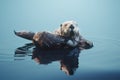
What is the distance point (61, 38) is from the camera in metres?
2.15

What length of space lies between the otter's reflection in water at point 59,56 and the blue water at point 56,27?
3 centimetres

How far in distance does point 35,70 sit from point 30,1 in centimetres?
145

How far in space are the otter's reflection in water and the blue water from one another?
0.03 m

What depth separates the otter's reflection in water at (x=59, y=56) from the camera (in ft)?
5.88

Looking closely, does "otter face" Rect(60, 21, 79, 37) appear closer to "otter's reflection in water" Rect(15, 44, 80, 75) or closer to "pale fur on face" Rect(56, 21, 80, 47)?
"pale fur on face" Rect(56, 21, 80, 47)

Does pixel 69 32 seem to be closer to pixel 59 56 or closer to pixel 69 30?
pixel 69 30

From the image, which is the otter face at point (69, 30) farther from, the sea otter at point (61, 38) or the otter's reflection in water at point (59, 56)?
the otter's reflection in water at point (59, 56)

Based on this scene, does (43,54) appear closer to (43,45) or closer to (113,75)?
(43,45)

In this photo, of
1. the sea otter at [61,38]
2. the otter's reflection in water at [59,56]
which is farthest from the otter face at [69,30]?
the otter's reflection in water at [59,56]

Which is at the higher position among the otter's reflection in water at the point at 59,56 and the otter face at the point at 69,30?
the otter face at the point at 69,30

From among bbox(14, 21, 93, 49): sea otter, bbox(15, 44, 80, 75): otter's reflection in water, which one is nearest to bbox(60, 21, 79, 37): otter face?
bbox(14, 21, 93, 49): sea otter

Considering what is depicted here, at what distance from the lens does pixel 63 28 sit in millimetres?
2227

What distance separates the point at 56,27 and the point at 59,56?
68 cm

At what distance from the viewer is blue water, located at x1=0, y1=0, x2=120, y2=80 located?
170 centimetres
